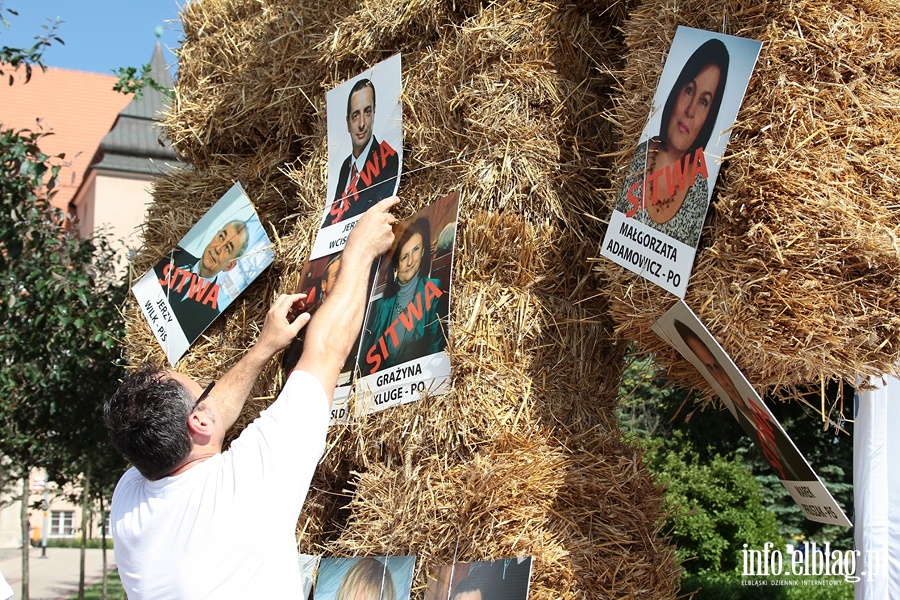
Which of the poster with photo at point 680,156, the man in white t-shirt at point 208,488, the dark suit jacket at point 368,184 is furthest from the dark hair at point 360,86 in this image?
the man in white t-shirt at point 208,488

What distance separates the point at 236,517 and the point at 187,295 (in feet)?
5.43

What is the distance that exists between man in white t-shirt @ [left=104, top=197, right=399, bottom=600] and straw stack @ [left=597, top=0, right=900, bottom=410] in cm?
88

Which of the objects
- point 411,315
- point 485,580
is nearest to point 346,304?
point 411,315

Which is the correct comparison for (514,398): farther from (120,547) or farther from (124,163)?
(124,163)

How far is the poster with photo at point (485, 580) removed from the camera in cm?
210

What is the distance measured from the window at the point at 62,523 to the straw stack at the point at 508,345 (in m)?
31.3

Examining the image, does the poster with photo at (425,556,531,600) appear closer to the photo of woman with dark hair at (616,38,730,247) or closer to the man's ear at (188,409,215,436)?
the man's ear at (188,409,215,436)

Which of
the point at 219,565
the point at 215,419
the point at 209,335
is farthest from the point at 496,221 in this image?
the point at 209,335

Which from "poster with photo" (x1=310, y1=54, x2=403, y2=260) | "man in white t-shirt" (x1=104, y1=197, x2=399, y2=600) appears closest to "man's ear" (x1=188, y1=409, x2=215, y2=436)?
"man in white t-shirt" (x1=104, y1=197, x2=399, y2=600)

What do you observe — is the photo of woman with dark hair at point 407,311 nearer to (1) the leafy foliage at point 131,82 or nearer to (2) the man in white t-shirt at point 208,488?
(2) the man in white t-shirt at point 208,488

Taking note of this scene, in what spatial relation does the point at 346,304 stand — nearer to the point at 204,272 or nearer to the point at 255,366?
the point at 255,366

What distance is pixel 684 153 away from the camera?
2027 millimetres

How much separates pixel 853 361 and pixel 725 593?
4905 millimetres

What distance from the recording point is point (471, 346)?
7.72 feet
